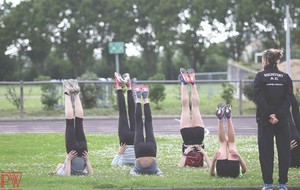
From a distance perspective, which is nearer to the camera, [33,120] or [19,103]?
[33,120]

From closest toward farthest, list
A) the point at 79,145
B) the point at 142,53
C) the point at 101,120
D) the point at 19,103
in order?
the point at 79,145
the point at 101,120
the point at 19,103
the point at 142,53

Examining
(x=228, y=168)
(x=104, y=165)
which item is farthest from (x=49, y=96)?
(x=228, y=168)

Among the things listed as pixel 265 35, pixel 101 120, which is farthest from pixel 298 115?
pixel 265 35

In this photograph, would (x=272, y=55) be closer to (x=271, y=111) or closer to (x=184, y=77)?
(x=271, y=111)

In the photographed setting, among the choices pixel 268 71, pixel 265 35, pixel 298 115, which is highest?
pixel 265 35

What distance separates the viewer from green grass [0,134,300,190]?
9844mm

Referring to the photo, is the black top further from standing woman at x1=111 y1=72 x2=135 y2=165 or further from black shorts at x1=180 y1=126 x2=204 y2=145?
standing woman at x1=111 y1=72 x2=135 y2=165

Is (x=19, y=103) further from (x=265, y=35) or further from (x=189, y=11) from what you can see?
(x=189, y=11)

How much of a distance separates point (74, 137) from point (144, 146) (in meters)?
1.24

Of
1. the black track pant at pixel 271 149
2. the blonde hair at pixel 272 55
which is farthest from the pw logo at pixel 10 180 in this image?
the blonde hair at pixel 272 55

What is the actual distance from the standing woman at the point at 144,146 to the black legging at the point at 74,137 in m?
0.95

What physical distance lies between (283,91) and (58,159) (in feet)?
18.6

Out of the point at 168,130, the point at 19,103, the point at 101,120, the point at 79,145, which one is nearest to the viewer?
the point at 79,145

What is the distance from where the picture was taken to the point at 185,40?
65.6 meters
